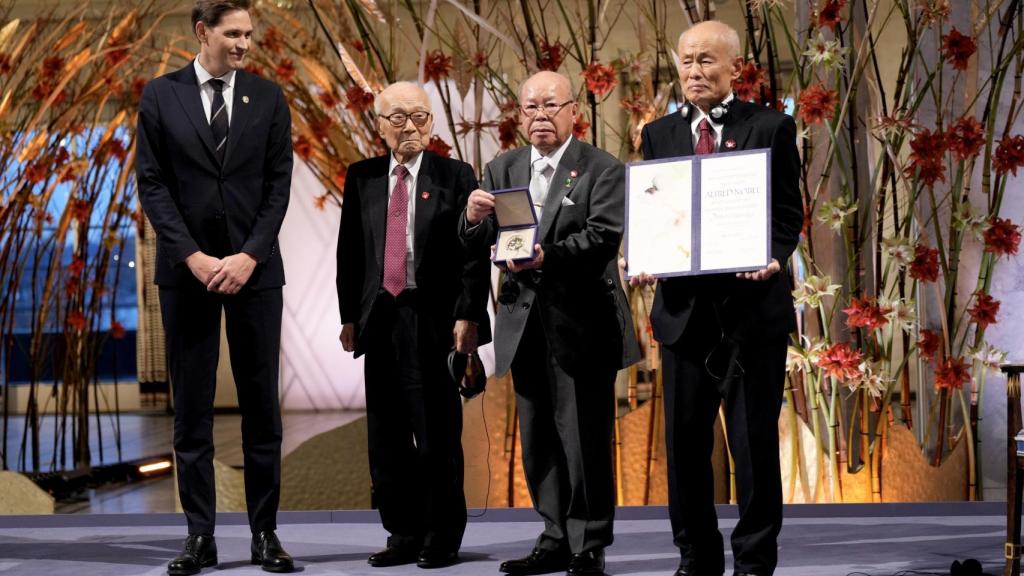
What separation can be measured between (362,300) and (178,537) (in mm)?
991

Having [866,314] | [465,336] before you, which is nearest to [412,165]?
[465,336]

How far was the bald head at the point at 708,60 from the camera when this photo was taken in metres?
2.73

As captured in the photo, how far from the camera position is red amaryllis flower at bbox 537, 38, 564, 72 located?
4.32 metres

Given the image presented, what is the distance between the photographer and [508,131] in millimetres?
4410

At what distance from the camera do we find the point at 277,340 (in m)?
3.25

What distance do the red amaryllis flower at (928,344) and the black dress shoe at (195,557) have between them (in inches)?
94.1

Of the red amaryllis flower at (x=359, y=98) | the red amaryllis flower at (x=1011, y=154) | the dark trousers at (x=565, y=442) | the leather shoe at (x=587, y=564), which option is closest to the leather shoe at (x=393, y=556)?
the dark trousers at (x=565, y=442)

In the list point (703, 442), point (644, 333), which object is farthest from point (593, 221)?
point (644, 333)

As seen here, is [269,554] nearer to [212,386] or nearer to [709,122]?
[212,386]

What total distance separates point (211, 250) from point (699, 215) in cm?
123

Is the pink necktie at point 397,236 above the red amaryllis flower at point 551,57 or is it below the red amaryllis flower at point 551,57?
below

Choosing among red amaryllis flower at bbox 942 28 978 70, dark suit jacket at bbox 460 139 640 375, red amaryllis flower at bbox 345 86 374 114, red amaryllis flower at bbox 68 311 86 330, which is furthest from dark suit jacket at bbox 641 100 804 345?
red amaryllis flower at bbox 68 311 86 330

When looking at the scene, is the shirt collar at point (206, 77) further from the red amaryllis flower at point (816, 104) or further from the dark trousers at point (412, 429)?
the red amaryllis flower at point (816, 104)

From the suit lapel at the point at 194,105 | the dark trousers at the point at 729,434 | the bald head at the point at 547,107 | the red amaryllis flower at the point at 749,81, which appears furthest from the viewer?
the red amaryllis flower at the point at 749,81
